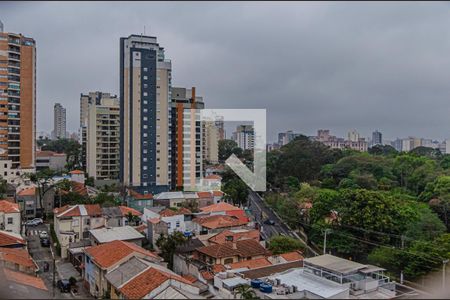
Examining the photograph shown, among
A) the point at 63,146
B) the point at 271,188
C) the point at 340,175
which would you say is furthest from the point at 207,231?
the point at 63,146

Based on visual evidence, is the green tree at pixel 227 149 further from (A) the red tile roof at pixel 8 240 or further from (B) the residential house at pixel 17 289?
(B) the residential house at pixel 17 289

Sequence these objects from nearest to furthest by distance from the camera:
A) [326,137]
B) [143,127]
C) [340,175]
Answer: [143,127] < [340,175] < [326,137]

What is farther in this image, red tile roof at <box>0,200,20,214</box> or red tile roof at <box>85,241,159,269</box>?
red tile roof at <box>0,200,20,214</box>

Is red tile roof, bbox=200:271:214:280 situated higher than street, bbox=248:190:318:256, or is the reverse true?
red tile roof, bbox=200:271:214:280

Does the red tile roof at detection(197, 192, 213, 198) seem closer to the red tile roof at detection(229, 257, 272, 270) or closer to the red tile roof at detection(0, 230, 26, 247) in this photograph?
the red tile roof at detection(229, 257, 272, 270)

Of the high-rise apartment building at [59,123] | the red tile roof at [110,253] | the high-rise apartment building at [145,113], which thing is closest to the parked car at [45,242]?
the red tile roof at [110,253]

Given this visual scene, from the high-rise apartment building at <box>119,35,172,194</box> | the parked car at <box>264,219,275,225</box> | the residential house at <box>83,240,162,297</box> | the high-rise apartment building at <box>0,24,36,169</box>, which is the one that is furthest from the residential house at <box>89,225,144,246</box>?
the high-rise apartment building at <box>0,24,36,169</box>

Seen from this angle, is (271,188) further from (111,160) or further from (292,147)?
(111,160)
